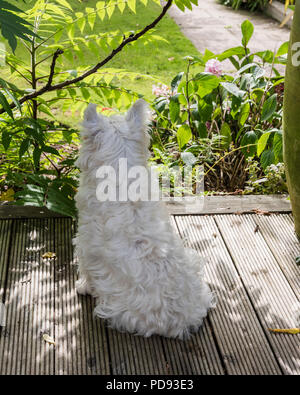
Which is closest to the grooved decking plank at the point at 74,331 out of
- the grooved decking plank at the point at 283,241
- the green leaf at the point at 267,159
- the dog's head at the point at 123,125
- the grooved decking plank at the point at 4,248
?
the grooved decking plank at the point at 4,248

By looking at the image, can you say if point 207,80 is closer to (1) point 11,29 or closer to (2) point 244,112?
(2) point 244,112

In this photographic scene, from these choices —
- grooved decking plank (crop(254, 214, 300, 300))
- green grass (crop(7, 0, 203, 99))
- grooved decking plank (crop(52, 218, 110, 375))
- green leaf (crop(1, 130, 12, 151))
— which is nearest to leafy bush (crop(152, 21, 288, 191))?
grooved decking plank (crop(254, 214, 300, 300))

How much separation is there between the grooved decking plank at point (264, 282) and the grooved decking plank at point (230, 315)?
0.17 ft

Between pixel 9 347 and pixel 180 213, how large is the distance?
184 centimetres

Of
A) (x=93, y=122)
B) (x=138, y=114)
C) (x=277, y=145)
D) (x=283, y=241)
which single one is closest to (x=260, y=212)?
(x=283, y=241)

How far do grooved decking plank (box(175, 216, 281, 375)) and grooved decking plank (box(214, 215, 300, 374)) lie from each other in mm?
53

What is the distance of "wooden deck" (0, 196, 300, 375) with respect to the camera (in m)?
2.73

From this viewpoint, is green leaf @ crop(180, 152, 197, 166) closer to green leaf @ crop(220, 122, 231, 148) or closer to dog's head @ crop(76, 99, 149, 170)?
green leaf @ crop(220, 122, 231, 148)

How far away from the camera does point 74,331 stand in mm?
2904

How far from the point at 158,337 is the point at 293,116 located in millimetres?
1674

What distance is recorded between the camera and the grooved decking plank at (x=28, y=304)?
2703mm

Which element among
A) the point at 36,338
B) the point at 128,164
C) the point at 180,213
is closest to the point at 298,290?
the point at 180,213

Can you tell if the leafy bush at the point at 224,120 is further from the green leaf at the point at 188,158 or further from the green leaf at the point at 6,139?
the green leaf at the point at 6,139

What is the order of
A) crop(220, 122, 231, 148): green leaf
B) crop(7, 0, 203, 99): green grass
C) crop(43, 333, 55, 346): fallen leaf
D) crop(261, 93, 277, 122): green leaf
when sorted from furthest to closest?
1. crop(7, 0, 203, 99): green grass
2. crop(220, 122, 231, 148): green leaf
3. crop(261, 93, 277, 122): green leaf
4. crop(43, 333, 55, 346): fallen leaf
